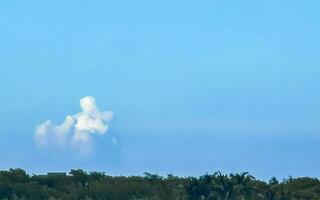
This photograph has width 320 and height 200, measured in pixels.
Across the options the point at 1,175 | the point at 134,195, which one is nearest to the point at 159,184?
the point at 134,195

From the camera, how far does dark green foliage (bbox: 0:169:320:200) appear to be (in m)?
111

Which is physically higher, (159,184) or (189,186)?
(159,184)

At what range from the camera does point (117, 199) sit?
126125 millimetres

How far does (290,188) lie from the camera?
13012cm

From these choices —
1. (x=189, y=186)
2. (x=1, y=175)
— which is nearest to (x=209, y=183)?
(x=189, y=186)

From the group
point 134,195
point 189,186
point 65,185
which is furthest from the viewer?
point 65,185

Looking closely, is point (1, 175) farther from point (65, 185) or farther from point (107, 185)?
point (107, 185)

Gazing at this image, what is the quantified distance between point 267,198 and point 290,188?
2027 cm

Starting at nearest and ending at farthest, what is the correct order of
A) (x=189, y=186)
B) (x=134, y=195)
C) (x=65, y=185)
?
(x=189, y=186) → (x=134, y=195) → (x=65, y=185)

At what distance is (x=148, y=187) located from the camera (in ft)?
422

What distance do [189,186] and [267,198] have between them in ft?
30.2

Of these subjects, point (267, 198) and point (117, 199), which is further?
point (117, 199)

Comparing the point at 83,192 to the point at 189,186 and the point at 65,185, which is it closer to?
the point at 65,185

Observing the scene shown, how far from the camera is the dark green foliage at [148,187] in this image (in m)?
111
